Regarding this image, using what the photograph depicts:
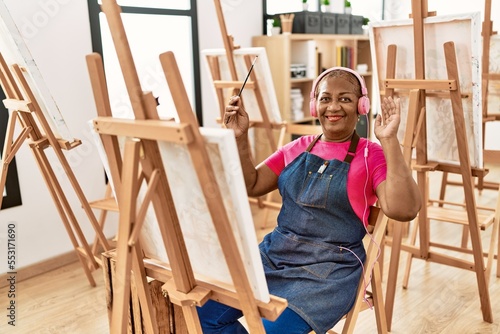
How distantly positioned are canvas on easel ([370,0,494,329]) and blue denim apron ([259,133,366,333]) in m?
0.55

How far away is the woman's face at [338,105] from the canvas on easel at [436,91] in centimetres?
47

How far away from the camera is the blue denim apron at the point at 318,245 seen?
1.45m

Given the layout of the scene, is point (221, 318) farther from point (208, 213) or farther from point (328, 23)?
point (328, 23)

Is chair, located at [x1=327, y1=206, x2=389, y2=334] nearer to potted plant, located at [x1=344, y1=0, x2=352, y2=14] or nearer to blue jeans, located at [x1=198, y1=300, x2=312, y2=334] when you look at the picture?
blue jeans, located at [x1=198, y1=300, x2=312, y2=334]

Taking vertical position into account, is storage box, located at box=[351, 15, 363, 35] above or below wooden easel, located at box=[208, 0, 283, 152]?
above

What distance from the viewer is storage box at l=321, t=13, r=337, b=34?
4336 millimetres

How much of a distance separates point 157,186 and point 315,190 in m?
0.61

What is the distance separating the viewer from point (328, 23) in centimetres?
441

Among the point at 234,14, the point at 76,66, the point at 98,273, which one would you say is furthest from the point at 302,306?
the point at 234,14

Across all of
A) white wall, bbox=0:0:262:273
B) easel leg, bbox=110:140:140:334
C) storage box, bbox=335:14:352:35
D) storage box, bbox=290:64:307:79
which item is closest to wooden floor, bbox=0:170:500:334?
white wall, bbox=0:0:262:273

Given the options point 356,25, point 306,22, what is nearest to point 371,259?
point 306,22

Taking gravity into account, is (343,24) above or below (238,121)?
above

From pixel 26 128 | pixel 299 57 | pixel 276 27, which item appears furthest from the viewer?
pixel 299 57

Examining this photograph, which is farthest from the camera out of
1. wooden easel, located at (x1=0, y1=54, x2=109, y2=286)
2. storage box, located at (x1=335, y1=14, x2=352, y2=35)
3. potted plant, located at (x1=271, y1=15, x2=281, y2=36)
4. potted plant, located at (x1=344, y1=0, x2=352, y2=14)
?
potted plant, located at (x1=344, y1=0, x2=352, y2=14)
